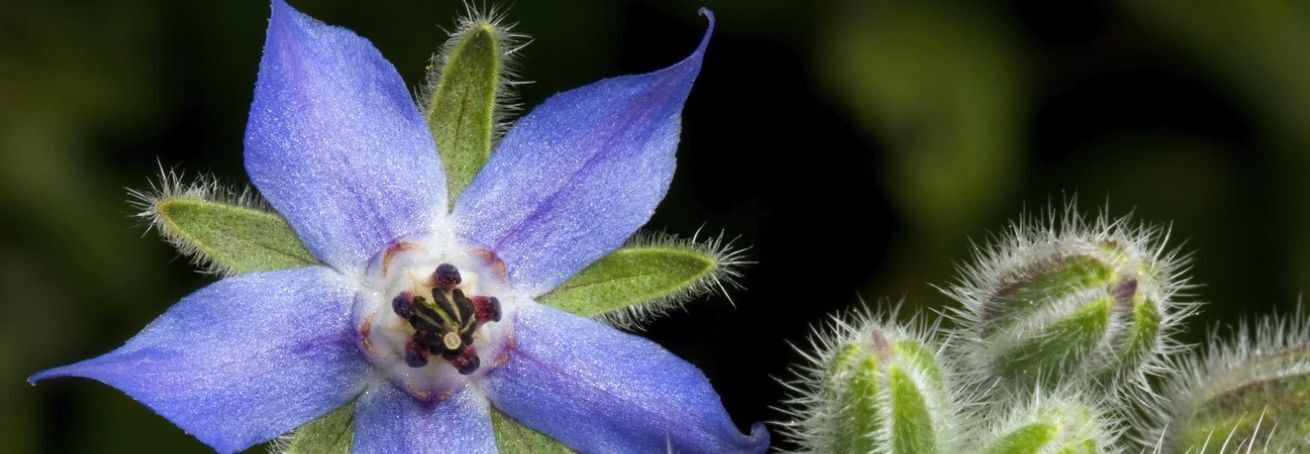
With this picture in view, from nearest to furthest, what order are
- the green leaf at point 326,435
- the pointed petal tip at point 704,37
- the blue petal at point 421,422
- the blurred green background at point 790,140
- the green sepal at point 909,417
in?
1. the green sepal at point 909,417
2. the pointed petal tip at point 704,37
3. the green leaf at point 326,435
4. the blue petal at point 421,422
5. the blurred green background at point 790,140

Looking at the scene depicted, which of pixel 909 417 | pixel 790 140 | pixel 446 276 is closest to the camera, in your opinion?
pixel 909 417

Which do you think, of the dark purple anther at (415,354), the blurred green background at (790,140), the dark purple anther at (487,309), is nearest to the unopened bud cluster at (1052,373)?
the dark purple anther at (487,309)

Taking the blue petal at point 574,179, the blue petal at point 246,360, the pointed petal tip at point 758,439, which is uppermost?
the blue petal at point 574,179

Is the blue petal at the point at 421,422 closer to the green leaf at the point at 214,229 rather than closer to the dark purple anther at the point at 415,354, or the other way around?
the dark purple anther at the point at 415,354

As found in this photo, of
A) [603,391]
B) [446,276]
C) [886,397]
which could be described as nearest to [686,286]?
[603,391]

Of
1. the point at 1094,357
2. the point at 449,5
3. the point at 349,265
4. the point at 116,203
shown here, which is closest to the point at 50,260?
the point at 116,203

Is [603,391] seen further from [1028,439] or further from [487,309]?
[1028,439]
